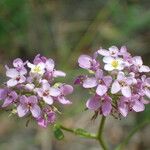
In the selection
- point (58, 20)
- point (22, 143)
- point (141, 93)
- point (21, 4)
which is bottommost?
point (22, 143)

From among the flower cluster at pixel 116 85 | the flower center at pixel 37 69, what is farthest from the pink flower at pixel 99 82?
the flower center at pixel 37 69

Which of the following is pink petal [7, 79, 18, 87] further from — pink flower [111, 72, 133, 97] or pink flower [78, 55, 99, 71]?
pink flower [111, 72, 133, 97]

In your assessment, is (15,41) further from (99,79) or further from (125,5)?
(99,79)

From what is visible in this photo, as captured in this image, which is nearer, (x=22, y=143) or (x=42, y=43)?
(x=22, y=143)

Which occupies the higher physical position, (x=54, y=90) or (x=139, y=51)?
(x=54, y=90)

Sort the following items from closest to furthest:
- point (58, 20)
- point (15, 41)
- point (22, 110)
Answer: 1. point (22, 110)
2. point (15, 41)
3. point (58, 20)

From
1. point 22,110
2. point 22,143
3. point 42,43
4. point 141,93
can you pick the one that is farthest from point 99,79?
point 42,43

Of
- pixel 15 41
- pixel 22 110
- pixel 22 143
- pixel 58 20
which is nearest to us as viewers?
pixel 22 110

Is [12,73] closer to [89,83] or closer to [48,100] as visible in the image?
[48,100]

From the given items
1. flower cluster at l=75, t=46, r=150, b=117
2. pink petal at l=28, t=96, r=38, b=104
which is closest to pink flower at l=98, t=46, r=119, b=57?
flower cluster at l=75, t=46, r=150, b=117
